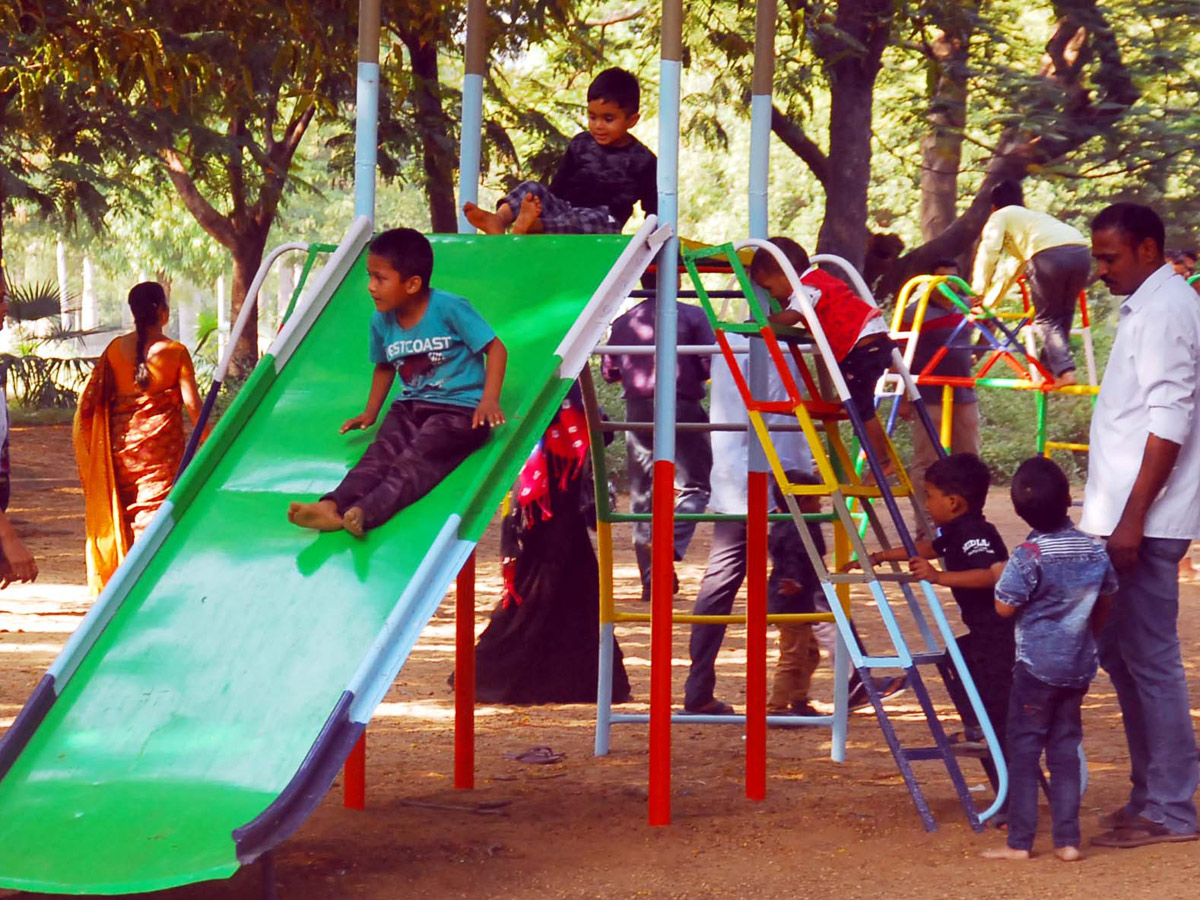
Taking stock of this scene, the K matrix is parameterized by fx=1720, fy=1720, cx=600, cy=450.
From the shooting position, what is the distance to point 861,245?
13344mm

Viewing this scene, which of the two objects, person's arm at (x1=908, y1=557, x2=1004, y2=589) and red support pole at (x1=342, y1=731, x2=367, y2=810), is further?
red support pole at (x1=342, y1=731, x2=367, y2=810)

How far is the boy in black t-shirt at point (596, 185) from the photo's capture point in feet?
18.7

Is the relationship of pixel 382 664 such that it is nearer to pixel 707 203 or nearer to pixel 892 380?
pixel 892 380

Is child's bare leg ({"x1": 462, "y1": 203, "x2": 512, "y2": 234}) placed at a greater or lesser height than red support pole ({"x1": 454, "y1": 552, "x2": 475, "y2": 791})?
greater

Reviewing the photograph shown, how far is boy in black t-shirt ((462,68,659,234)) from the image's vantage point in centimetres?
569

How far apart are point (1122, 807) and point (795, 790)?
102 cm

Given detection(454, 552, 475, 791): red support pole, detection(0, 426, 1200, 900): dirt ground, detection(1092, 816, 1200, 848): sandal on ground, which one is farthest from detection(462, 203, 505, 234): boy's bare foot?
detection(1092, 816, 1200, 848): sandal on ground

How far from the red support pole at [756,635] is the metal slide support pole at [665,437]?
0.37 metres

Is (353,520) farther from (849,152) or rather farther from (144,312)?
(849,152)

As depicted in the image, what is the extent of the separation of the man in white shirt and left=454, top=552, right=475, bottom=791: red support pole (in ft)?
6.25

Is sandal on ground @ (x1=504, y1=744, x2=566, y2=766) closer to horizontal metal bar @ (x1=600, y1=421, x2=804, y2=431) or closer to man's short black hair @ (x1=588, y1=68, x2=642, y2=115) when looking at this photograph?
horizontal metal bar @ (x1=600, y1=421, x2=804, y2=431)

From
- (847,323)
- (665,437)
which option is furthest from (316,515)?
(847,323)

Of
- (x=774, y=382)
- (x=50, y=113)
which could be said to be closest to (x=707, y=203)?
(x=50, y=113)

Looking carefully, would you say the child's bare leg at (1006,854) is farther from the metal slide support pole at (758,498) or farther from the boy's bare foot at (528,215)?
the boy's bare foot at (528,215)
